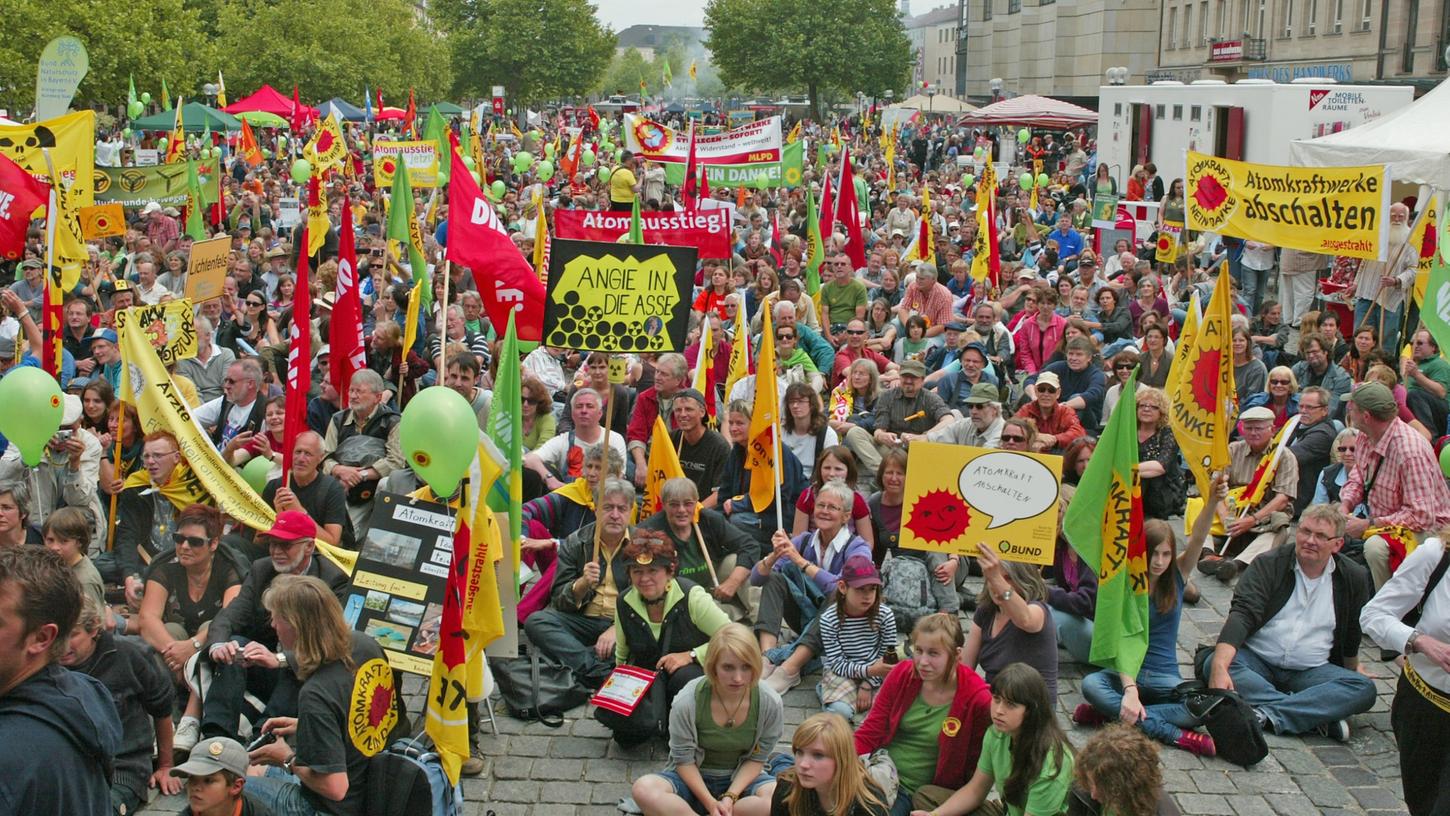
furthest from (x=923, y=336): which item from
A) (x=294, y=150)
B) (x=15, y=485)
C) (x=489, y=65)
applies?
(x=489, y=65)

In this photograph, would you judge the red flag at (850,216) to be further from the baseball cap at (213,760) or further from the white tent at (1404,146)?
the baseball cap at (213,760)

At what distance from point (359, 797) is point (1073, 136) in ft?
140

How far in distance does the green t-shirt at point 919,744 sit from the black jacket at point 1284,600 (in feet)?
6.71

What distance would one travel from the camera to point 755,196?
26.0 meters

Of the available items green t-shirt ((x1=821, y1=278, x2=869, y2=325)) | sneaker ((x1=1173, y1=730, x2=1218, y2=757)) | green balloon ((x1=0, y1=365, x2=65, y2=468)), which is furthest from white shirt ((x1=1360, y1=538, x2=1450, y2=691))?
green t-shirt ((x1=821, y1=278, x2=869, y2=325))

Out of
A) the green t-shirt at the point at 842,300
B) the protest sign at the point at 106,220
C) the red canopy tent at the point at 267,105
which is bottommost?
the green t-shirt at the point at 842,300

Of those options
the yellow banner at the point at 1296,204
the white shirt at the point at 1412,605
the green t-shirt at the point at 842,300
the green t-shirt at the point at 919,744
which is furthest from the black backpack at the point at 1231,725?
the green t-shirt at the point at 842,300

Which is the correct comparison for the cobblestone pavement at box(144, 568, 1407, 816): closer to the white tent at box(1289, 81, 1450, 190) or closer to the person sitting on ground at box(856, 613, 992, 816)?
the person sitting on ground at box(856, 613, 992, 816)

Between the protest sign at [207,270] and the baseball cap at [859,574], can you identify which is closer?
the baseball cap at [859,574]

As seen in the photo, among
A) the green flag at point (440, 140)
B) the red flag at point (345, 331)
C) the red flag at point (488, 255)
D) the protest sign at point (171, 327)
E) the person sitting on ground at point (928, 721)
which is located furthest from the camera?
the green flag at point (440, 140)

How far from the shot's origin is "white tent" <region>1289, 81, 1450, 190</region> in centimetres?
1689

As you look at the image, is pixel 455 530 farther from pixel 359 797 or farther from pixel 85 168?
pixel 85 168

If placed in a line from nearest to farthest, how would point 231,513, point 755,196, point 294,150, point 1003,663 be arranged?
point 1003,663 → point 231,513 → point 755,196 → point 294,150

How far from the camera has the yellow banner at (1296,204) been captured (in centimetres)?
1312
